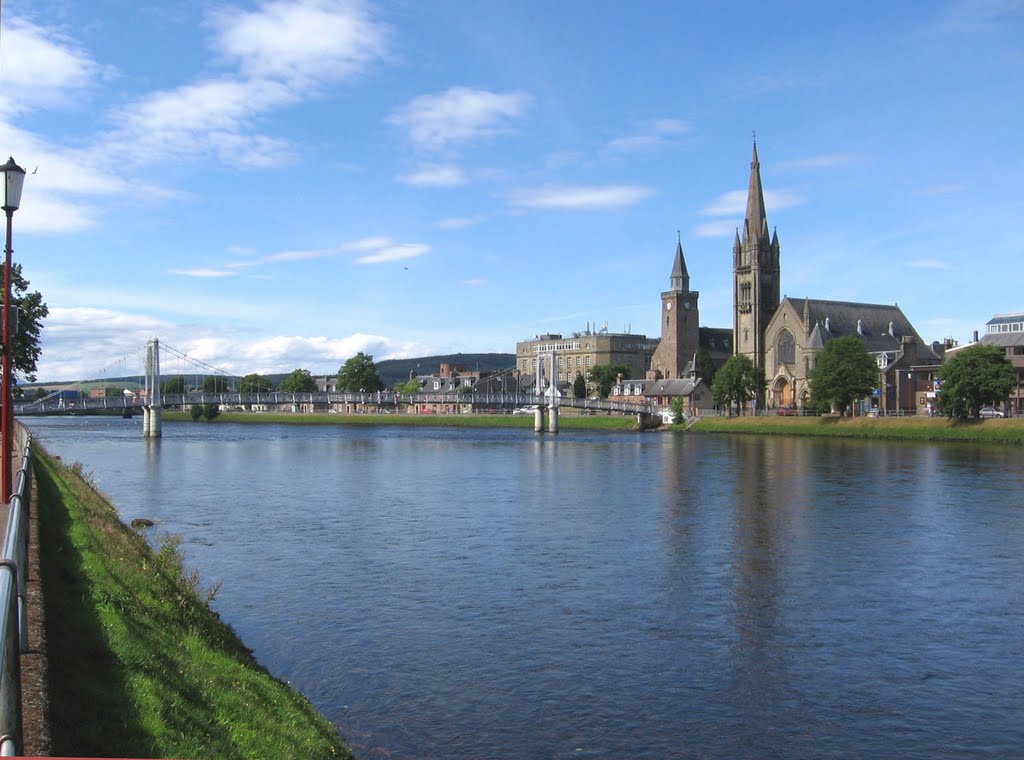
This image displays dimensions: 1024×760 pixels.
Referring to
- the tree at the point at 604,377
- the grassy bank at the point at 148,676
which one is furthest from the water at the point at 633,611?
the tree at the point at 604,377

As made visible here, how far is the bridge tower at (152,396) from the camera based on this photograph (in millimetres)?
94750

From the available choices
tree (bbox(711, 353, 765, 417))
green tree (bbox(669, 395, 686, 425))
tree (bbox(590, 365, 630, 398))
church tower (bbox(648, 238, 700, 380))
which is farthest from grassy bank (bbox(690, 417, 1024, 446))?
tree (bbox(590, 365, 630, 398))

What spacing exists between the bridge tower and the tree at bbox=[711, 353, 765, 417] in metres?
61.7

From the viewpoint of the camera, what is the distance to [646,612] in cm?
1916

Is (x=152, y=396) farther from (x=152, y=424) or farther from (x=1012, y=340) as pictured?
(x=1012, y=340)

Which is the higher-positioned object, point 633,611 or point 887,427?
point 887,427

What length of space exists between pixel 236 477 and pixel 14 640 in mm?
45207

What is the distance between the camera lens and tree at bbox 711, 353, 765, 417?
357 ft

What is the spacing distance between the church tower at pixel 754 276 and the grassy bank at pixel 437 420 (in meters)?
28.0

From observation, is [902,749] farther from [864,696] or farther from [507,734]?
[507,734]

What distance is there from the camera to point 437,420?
137m

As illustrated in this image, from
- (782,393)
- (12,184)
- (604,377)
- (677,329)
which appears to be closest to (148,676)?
(12,184)

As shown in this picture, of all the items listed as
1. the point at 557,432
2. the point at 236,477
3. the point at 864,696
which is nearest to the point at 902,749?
the point at 864,696

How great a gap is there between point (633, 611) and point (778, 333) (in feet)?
389
